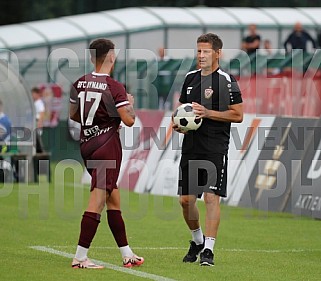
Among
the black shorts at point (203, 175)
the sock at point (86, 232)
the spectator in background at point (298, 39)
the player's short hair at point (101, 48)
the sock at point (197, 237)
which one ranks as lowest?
the sock at point (197, 237)

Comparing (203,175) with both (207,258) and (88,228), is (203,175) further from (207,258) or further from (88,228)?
(88,228)

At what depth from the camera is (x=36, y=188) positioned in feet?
77.6

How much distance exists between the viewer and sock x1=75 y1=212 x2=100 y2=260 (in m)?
11.7

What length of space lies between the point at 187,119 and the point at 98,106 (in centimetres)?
106

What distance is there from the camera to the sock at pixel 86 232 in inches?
460

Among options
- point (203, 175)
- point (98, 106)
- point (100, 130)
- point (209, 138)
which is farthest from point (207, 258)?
point (98, 106)

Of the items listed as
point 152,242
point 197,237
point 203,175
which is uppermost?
point 203,175

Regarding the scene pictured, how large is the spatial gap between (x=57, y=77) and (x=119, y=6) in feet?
66.6

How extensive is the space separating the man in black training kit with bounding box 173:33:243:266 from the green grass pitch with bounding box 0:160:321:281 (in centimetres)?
63

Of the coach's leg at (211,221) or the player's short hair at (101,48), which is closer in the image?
the player's short hair at (101,48)

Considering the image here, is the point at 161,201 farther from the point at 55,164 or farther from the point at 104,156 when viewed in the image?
the point at 55,164

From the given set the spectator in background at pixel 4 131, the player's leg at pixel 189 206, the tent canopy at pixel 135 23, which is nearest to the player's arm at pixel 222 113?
the player's leg at pixel 189 206

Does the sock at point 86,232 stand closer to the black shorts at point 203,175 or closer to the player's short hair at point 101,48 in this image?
the black shorts at point 203,175

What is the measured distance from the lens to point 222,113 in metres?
12.2
